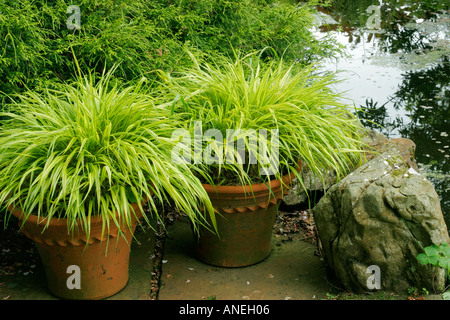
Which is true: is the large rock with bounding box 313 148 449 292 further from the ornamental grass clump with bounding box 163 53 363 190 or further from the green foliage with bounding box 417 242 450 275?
the ornamental grass clump with bounding box 163 53 363 190

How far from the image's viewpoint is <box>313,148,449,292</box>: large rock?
2.19m

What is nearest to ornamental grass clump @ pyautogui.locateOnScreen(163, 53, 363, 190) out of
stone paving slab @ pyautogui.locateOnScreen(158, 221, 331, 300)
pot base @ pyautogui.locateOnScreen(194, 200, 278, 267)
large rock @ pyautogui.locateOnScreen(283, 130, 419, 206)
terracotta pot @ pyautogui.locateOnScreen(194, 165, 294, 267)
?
terracotta pot @ pyautogui.locateOnScreen(194, 165, 294, 267)

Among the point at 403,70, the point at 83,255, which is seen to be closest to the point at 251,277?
the point at 83,255

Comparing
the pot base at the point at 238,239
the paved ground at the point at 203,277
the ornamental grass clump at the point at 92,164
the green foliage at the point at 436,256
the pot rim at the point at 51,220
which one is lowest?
the paved ground at the point at 203,277

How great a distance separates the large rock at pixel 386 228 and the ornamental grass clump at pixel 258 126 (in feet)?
0.64

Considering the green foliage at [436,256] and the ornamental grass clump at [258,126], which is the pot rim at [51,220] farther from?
the green foliage at [436,256]

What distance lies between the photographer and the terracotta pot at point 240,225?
2451 mm

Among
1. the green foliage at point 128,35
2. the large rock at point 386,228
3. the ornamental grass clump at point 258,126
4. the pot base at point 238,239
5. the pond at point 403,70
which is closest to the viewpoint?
the large rock at point 386,228

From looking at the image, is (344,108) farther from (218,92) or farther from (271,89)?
(218,92)

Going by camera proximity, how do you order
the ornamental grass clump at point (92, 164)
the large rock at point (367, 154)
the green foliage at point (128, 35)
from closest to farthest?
the ornamental grass clump at point (92, 164)
the green foliage at point (128, 35)
the large rock at point (367, 154)

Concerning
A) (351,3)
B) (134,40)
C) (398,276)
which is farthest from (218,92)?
(351,3)

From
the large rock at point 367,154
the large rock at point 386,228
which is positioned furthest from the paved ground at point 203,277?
the large rock at point 367,154

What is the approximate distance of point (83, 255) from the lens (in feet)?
7.31

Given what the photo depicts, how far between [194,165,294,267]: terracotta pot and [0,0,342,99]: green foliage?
0.99 metres
